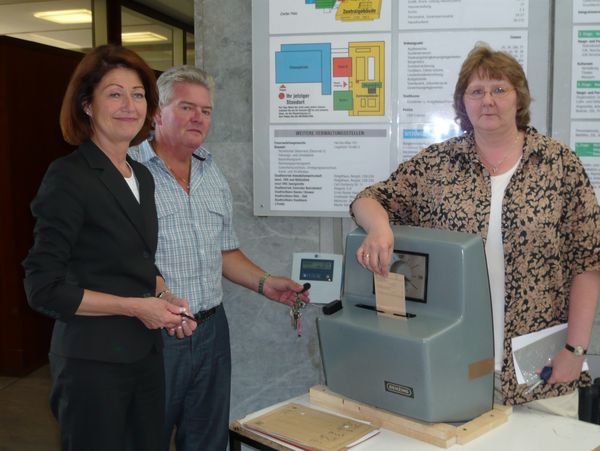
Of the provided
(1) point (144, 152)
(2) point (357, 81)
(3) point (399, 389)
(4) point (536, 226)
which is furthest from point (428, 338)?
(2) point (357, 81)

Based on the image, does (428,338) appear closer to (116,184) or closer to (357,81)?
(116,184)

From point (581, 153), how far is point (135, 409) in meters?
1.71

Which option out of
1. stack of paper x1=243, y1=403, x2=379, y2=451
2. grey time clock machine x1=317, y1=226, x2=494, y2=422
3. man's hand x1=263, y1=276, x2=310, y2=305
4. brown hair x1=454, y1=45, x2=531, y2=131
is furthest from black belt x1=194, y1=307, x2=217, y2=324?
brown hair x1=454, y1=45, x2=531, y2=131

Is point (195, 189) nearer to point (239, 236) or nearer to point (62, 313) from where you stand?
point (239, 236)

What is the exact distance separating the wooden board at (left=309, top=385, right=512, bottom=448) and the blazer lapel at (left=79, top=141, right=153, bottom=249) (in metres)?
0.65

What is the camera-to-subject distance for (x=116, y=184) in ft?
5.21

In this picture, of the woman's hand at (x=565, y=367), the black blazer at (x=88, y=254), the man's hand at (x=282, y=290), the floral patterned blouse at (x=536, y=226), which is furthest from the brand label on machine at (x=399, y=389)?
the man's hand at (x=282, y=290)

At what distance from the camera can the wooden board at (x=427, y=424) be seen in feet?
4.56

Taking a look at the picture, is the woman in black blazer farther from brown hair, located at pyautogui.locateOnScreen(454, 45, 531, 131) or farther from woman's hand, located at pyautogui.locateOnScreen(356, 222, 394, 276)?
brown hair, located at pyautogui.locateOnScreen(454, 45, 531, 131)

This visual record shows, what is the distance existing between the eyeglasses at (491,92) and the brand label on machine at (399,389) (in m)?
0.79

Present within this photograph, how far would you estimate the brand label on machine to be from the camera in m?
1.36

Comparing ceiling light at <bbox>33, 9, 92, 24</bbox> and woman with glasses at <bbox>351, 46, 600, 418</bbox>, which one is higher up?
ceiling light at <bbox>33, 9, 92, 24</bbox>

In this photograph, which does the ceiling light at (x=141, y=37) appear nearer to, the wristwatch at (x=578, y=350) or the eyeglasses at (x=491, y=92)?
the eyeglasses at (x=491, y=92)

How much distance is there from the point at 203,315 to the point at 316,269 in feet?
2.01
